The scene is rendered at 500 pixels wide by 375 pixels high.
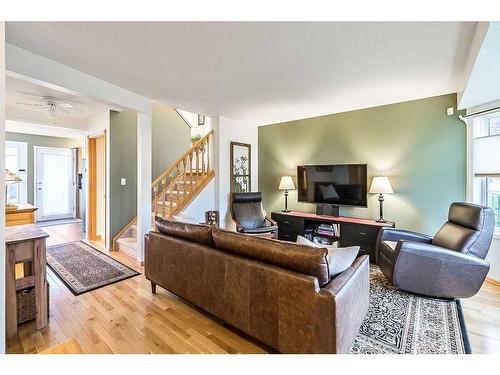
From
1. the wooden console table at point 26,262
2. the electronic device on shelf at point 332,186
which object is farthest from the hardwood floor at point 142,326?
the electronic device on shelf at point 332,186

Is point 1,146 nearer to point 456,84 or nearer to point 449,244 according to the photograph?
point 449,244

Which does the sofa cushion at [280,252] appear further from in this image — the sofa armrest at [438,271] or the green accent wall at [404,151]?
the green accent wall at [404,151]

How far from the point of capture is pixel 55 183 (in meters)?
6.45

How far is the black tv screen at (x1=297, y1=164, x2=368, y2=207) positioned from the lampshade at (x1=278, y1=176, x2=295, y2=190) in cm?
13

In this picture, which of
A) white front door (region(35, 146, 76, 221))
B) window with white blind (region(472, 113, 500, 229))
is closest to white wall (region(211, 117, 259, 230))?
window with white blind (region(472, 113, 500, 229))

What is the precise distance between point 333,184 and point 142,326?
3.29 meters

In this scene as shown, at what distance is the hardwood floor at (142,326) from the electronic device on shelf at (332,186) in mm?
1811

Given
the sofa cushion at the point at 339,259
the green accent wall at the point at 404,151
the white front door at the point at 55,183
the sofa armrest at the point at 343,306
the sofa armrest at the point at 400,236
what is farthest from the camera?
the white front door at the point at 55,183

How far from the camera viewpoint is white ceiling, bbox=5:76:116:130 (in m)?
2.96

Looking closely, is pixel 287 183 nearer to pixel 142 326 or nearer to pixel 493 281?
pixel 493 281

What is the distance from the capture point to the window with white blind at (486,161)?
2.82 metres

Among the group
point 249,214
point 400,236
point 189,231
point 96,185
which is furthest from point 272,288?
point 96,185

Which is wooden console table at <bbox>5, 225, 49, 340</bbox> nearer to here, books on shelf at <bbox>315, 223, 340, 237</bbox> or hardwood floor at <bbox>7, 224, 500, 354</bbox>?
hardwood floor at <bbox>7, 224, 500, 354</bbox>
